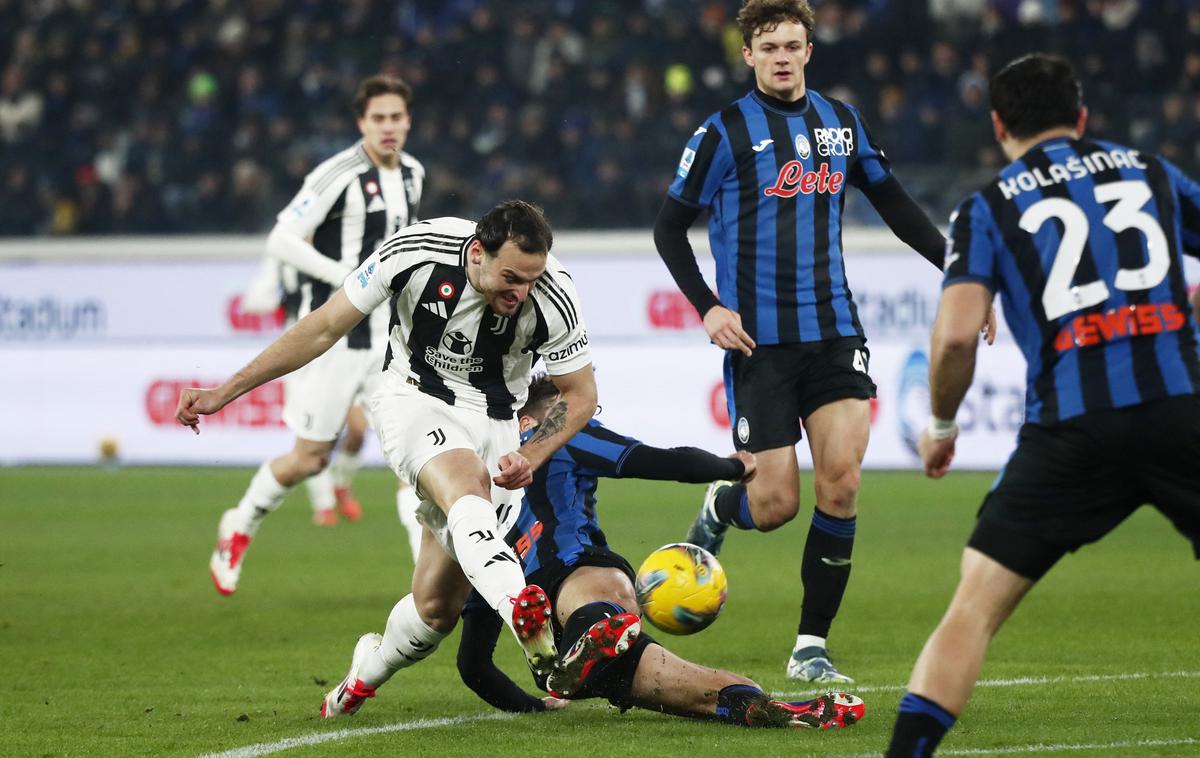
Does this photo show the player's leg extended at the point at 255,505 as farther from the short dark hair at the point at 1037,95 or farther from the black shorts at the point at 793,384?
the short dark hair at the point at 1037,95

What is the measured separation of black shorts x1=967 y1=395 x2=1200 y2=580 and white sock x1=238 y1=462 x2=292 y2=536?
535cm

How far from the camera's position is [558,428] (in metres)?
5.57

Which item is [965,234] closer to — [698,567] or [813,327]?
[698,567]

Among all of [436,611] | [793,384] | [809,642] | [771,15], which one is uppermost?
[771,15]

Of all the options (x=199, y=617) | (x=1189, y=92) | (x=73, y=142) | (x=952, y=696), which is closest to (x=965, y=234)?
(x=952, y=696)

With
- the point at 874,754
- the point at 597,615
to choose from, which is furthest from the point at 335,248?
the point at 874,754

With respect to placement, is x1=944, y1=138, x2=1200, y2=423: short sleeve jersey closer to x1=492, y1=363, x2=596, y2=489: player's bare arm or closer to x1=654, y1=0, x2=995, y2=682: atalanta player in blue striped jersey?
x1=492, y1=363, x2=596, y2=489: player's bare arm

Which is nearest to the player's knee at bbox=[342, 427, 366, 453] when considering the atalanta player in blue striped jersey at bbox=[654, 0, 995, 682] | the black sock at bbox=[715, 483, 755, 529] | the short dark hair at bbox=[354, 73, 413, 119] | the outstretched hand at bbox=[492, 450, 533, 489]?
the short dark hair at bbox=[354, 73, 413, 119]

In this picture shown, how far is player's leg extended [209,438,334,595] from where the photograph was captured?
8727mm

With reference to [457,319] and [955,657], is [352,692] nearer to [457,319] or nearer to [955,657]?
[457,319]

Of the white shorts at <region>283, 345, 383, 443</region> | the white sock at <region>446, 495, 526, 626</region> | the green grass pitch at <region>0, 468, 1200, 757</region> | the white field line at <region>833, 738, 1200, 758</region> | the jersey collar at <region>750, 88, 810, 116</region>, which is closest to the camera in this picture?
the white field line at <region>833, 738, 1200, 758</region>

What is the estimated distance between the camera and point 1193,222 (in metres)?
4.26

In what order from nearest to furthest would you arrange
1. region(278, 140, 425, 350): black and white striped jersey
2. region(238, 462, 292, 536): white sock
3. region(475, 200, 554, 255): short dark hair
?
region(475, 200, 554, 255): short dark hair < region(238, 462, 292, 536): white sock < region(278, 140, 425, 350): black and white striped jersey

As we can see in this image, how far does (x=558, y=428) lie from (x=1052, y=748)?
184 cm
